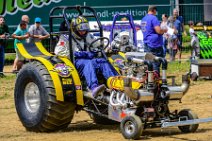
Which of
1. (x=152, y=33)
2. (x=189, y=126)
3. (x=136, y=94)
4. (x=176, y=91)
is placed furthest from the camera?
(x=152, y=33)

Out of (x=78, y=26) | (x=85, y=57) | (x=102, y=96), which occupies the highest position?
(x=78, y=26)

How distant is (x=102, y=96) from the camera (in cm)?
990

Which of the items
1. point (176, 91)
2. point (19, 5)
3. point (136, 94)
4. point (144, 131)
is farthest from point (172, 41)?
point (136, 94)

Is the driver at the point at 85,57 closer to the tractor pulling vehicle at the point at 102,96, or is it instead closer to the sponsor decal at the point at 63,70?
the tractor pulling vehicle at the point at 102,96

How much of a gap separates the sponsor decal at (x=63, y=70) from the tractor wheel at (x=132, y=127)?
47.0 inches

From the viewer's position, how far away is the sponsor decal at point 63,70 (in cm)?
994

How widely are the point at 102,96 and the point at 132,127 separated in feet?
2.98

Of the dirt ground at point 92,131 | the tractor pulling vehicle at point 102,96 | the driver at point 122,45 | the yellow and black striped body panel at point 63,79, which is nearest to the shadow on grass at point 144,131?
the dirt ground at point 92,131

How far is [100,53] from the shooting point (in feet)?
34.3

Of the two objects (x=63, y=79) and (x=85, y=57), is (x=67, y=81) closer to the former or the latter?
(x=63, y=79)

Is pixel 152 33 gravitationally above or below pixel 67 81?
above

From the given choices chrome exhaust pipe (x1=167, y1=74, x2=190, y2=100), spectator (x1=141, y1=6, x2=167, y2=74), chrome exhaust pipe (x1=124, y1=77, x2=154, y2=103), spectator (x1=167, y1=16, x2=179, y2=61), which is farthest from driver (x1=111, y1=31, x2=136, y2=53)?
spectator (x1=167, y1=16, x2=179, y2=61)

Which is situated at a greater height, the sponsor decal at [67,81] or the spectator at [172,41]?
the sponsor decal at [67,81]

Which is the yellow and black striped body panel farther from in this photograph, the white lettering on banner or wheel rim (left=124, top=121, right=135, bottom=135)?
the white lettering on banner
